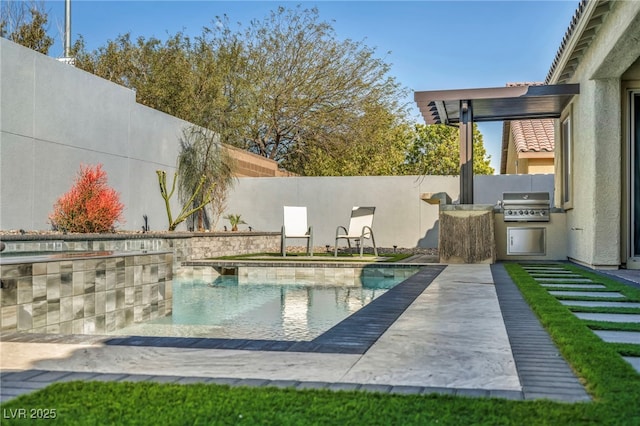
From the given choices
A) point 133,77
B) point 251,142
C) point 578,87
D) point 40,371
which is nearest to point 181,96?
point 133,77

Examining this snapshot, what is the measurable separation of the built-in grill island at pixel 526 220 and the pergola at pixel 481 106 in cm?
81

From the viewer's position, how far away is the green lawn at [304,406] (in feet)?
6.88

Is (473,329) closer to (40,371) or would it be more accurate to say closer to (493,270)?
(40,371)

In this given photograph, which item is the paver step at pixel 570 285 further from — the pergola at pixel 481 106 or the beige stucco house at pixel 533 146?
the beige stucco house at pixel 533 146

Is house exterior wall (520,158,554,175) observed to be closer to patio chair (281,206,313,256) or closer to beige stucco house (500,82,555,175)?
A: beige stucco house (500,82,555,175)

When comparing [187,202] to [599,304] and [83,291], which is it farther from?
[599,304]

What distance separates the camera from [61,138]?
32.7 ft

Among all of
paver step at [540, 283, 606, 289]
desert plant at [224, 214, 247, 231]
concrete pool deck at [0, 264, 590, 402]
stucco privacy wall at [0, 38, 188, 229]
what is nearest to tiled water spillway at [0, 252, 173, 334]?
concrete pool deck at [0, 264, 590, 402]

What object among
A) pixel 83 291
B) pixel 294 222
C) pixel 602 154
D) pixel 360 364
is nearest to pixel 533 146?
pixel 294 222

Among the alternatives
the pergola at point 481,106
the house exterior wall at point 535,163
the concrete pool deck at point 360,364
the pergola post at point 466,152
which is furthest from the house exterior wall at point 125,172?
the concrete pool deck at point 360,364

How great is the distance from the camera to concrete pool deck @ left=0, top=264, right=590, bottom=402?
2.56 m

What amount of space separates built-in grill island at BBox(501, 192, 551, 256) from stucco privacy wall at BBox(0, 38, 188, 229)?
21.7 feet

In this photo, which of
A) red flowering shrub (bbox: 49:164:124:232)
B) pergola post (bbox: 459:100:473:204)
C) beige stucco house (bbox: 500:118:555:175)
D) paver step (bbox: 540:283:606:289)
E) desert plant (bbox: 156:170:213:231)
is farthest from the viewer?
beige stucco house (bbox: 500:118:555:175)

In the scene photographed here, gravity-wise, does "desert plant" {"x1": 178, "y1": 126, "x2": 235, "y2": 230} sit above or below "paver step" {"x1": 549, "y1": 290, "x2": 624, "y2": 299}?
above
